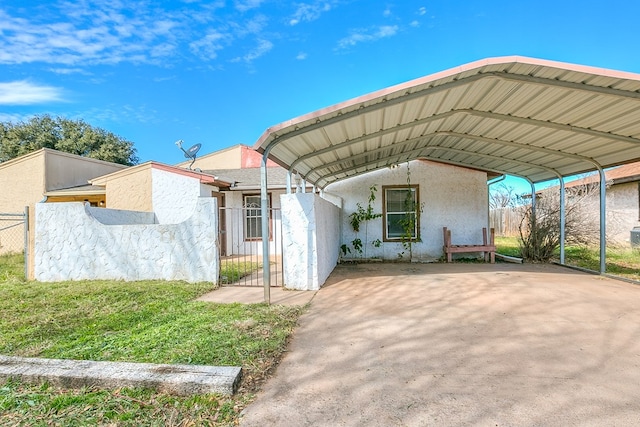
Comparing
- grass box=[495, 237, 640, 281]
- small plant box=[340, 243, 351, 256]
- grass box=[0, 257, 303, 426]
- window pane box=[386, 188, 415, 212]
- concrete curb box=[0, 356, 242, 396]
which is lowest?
grass box=[495, 237, 640, 281]

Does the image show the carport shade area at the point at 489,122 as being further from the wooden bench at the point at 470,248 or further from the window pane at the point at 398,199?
the wooden bench at the point at 470,248

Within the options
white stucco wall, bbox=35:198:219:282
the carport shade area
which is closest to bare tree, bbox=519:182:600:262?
the carport shade area

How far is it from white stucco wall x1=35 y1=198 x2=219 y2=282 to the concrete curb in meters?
4.09

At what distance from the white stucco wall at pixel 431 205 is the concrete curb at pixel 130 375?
859 cm

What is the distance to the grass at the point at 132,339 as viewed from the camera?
2328 millimetres

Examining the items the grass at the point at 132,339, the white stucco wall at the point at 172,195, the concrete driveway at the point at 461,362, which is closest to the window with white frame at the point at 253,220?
the white stucco wall at the point at 172,195

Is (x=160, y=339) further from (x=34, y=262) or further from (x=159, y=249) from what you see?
(x=34, y=262)

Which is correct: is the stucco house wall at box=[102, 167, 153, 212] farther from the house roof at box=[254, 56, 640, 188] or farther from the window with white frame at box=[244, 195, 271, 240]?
the house roof at box=[254, 56, 640, 188]

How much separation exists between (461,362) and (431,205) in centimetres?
840

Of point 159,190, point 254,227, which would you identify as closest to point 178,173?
point 159,190

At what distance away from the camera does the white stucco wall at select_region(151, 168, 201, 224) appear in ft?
35.5

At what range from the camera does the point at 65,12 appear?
28.6 feet

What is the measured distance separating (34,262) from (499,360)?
9.42 meters

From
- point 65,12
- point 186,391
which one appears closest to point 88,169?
point 65,12
